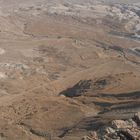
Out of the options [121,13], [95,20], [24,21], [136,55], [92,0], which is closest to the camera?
[136,55]

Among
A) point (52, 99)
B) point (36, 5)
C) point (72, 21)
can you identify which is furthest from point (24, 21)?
point (52, 99)

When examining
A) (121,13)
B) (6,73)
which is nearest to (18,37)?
(6,73)

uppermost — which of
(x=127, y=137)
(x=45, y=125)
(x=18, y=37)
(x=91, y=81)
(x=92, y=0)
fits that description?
(x=127, y=137)

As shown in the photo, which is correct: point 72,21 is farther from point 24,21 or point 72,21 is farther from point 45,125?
point 45,125

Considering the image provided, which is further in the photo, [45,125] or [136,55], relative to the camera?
[136,55]

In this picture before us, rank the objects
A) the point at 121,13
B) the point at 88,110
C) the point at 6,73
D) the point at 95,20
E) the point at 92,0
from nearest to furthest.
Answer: the point at 88,110, the point at 6,73, the point at 95,20, the point at 121,13, the point at 92,0

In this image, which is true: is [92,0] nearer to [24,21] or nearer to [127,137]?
[24,21]

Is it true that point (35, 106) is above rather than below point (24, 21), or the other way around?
above
